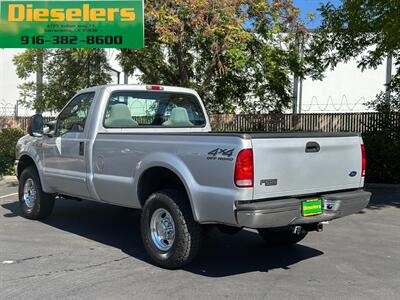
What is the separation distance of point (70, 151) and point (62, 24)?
7646 mm

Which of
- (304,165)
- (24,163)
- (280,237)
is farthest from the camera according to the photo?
(24,163)

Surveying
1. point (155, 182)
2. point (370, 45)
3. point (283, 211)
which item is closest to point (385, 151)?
point (370, 45)

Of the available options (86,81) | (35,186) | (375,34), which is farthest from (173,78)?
(35,186)

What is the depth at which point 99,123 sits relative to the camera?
23.0 feet

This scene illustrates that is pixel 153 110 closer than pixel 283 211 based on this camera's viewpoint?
No

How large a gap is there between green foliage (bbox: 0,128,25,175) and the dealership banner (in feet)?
9.14

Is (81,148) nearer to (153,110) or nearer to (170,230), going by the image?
(153,110)

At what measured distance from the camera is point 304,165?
5.48 metres

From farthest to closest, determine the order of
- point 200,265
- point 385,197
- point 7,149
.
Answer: point 7,149 → point 385,197 → point 200,265

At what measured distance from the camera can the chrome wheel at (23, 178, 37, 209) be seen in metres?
8.55

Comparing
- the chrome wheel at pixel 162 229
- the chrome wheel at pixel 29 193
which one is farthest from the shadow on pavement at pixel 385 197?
the chrome wheel at pixel 29 193

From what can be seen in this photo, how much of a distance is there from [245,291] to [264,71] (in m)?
10.3

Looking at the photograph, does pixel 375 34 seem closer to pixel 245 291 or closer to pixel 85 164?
pixel 85 164

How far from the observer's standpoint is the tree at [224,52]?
40.1ft
